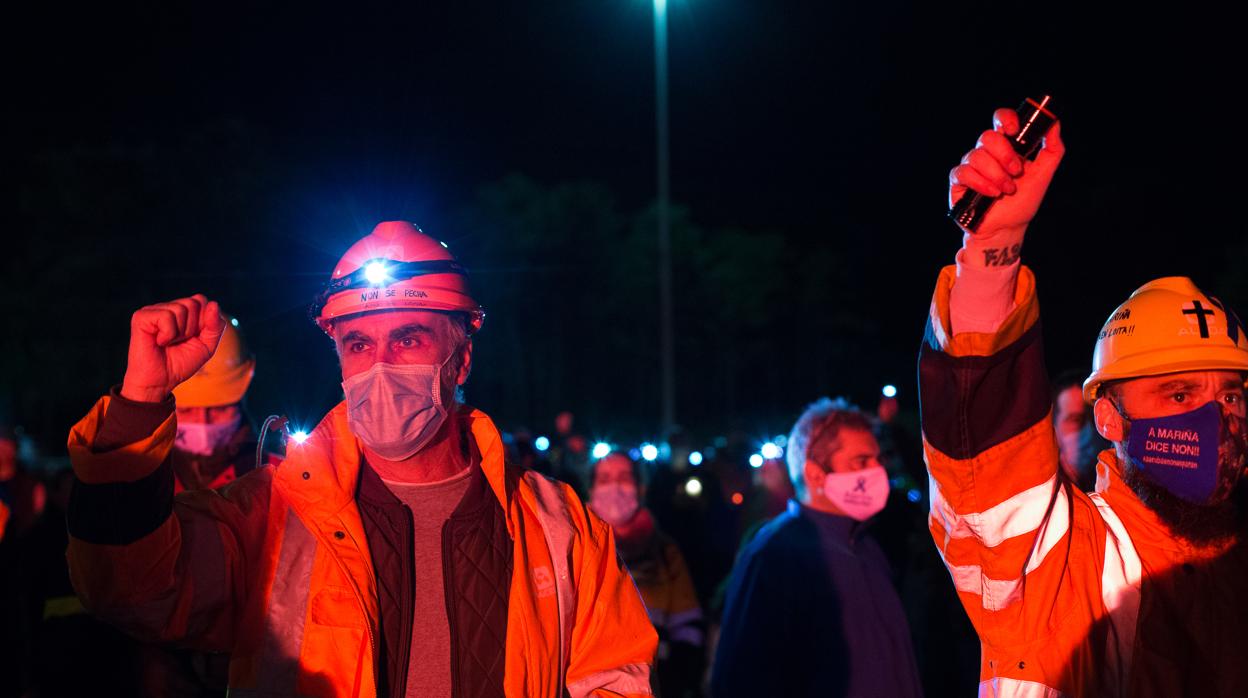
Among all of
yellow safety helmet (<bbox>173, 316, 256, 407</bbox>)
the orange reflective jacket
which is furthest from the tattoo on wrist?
yellow safety helmet (<bbox>173, 316, 256, 407</bbox>)

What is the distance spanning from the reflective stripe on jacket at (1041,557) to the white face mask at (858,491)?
2386 millimetres

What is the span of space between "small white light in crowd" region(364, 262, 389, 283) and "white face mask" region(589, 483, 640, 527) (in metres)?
4.08

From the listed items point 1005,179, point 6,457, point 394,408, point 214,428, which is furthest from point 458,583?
point 6,457

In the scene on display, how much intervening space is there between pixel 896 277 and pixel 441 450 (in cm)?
2626

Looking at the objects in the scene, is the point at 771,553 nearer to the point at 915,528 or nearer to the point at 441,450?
the point at 441,450

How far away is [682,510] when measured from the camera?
36.3ft

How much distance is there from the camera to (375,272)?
3.61 metres

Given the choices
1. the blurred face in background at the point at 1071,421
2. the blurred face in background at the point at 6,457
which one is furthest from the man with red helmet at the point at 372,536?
the blurred face in background at the point at 6,457

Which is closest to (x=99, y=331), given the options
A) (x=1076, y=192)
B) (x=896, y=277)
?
(x=896, y=277)

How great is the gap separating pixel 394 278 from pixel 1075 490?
208 cm

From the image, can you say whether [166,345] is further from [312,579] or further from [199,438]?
[199,438]

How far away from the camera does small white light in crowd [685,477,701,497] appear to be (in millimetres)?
11484

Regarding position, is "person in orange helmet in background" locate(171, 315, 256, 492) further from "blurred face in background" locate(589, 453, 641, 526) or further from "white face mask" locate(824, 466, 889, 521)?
"blurred face in background" locate(589, 453, 641, 526)

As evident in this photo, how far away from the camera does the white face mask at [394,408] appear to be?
341 centimetres
